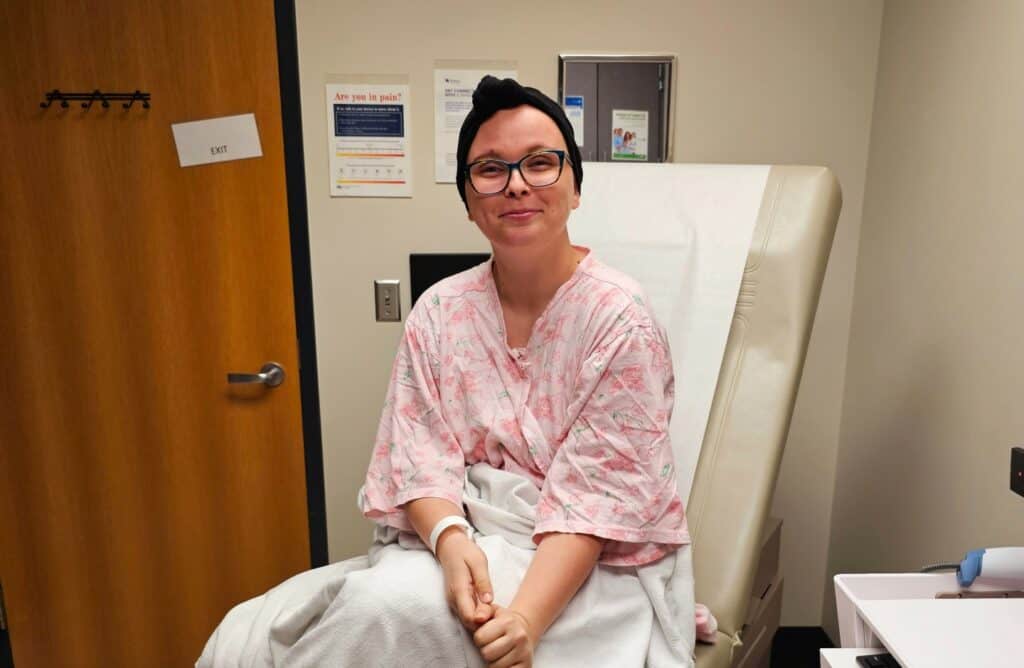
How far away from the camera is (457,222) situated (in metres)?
1.83

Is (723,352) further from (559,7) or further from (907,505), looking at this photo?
(559,7)

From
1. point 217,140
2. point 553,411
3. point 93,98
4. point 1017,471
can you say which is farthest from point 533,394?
point 93,98

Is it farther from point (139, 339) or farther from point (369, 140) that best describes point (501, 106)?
point (139, 339)

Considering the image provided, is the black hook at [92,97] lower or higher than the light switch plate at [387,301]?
higher

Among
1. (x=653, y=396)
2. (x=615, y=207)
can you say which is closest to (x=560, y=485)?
(x=653, y=396)

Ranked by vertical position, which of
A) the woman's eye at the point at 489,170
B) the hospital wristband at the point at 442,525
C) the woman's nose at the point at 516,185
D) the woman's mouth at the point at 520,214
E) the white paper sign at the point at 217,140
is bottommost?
the hospital wristband at the point at 442,525

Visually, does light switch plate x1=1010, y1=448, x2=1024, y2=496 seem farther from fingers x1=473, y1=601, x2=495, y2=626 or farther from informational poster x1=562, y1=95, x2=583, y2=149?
informational poster x1=562, y1=95, x2=583, y2=149

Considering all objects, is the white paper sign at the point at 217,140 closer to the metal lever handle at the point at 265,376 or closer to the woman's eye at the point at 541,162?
the metal lever handle at the point at 265,376

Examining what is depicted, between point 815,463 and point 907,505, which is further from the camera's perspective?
point 815,463

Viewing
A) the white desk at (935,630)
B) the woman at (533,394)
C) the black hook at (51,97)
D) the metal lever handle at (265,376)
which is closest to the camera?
the white desk at (935,630)

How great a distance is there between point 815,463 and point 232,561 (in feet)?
5.22

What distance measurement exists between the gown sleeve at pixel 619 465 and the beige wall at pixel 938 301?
0.65m

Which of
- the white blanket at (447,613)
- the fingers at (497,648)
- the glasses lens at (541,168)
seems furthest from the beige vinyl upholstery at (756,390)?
the glasses lens at (541,168)

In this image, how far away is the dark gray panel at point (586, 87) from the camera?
5.69ft
